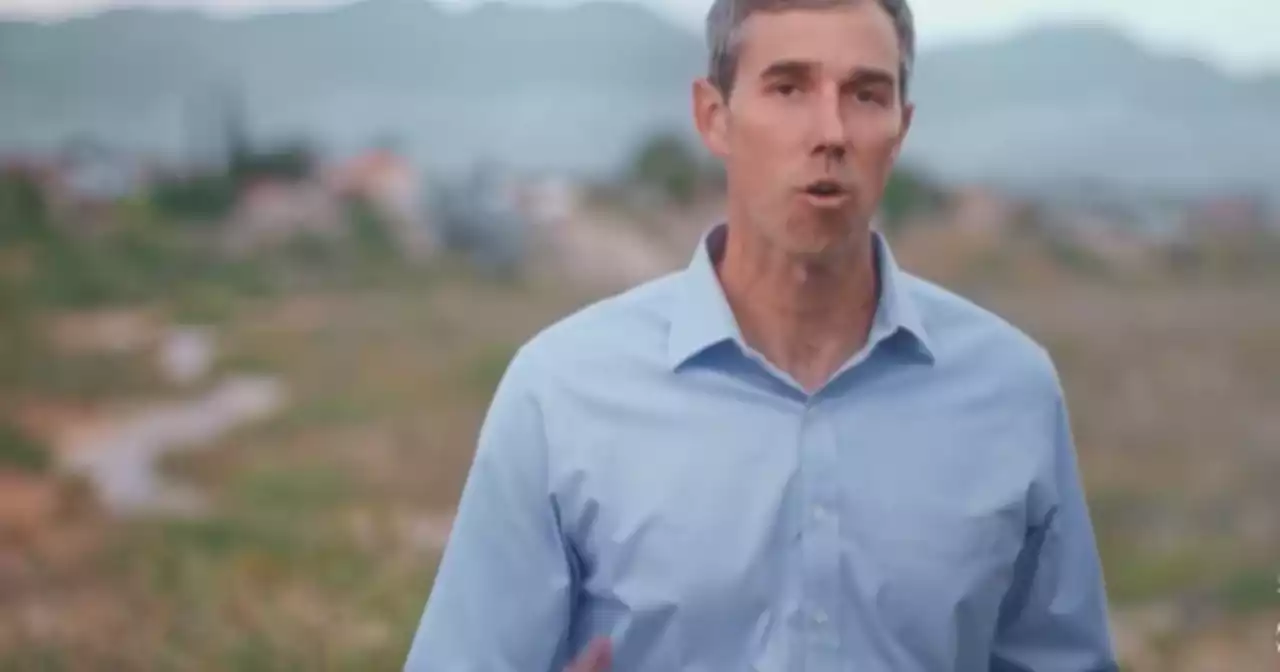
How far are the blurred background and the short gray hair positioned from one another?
33.5 inches

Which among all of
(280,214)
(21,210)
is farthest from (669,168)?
(21,210)

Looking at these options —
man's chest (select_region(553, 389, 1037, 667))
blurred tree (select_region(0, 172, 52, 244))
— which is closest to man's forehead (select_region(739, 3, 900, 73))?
man's chest (select_region(553, 389, 1037, 667))

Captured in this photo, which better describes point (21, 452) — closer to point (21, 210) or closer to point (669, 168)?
point (21, 210)

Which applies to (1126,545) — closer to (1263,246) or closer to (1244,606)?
(1244,606)

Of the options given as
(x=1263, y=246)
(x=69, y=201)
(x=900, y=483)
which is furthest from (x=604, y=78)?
(x=900, y=483)

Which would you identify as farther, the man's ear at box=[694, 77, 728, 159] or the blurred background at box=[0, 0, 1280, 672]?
the blurred background at box=[0, 0, 1280, 672]

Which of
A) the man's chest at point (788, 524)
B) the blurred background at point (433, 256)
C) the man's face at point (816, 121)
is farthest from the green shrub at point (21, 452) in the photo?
the man's face at point (816, 121)

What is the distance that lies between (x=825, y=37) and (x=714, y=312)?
0.73ft

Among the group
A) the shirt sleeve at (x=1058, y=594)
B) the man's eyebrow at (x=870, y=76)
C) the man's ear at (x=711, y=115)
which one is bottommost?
the shirt sleeve at (x=1058, y=594)

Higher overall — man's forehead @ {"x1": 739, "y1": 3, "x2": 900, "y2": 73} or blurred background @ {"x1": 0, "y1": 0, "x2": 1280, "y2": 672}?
man's forehead @ {"x1": 739, "y1": 3, "x2": 900, "y2": 73}

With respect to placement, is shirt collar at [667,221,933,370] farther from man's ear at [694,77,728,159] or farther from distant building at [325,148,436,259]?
distant building at [325,148,436,259]

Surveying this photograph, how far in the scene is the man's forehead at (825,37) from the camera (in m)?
1.11

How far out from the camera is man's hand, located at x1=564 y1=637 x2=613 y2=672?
1.09 meters

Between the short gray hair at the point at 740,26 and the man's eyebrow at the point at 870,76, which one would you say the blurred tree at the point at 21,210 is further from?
the man's eyebrow at the point at 870,76
